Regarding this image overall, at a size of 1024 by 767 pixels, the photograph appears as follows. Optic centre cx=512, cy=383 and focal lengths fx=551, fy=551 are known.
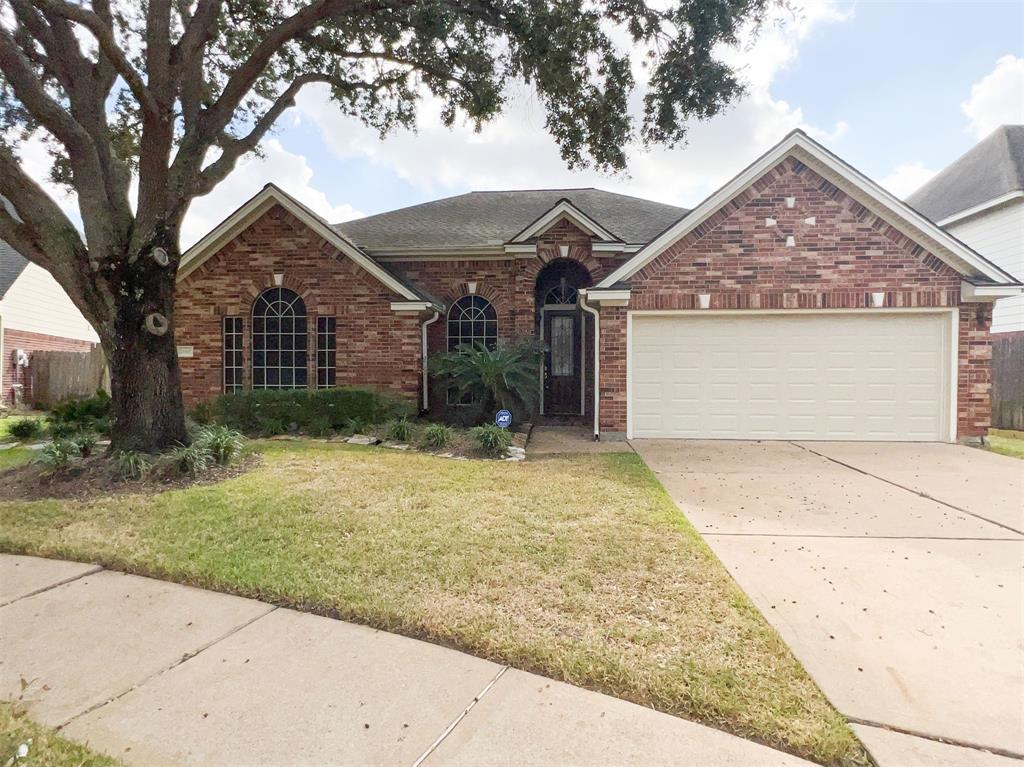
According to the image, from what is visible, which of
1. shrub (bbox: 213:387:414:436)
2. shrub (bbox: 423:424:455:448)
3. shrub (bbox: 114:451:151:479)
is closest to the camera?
shrub (bbox: 114:451:151:479)

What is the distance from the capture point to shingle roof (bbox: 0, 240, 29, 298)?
17402 millimetres

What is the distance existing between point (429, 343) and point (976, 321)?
1035 cm

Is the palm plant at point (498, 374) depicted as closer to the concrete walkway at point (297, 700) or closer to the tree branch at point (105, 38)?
the tree branch at point (105, 38)

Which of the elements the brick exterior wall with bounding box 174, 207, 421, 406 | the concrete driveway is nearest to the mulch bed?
the brick exterior wall with bounding box 174, 207, 421, 406

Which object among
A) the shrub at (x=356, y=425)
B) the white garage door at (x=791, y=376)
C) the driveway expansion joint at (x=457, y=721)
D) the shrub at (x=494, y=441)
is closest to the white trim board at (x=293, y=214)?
the shrub at (x=356, y=425)

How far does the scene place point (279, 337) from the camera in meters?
12.0

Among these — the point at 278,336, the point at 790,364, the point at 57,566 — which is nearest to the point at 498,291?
the point at 278,336

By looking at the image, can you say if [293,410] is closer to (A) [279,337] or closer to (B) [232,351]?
(A) [279,337]

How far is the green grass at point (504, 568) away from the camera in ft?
8.33

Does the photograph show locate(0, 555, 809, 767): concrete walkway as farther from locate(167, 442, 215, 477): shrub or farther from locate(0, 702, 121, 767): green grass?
locate(167, 442, 215, 477): shrub

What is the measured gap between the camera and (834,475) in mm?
7133

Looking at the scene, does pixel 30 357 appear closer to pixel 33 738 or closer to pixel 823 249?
pixel 33 738

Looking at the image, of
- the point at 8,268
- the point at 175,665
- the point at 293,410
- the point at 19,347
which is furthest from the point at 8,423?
the point at 175,665

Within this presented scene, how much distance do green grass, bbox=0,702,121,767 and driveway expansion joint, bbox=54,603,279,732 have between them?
82mm
